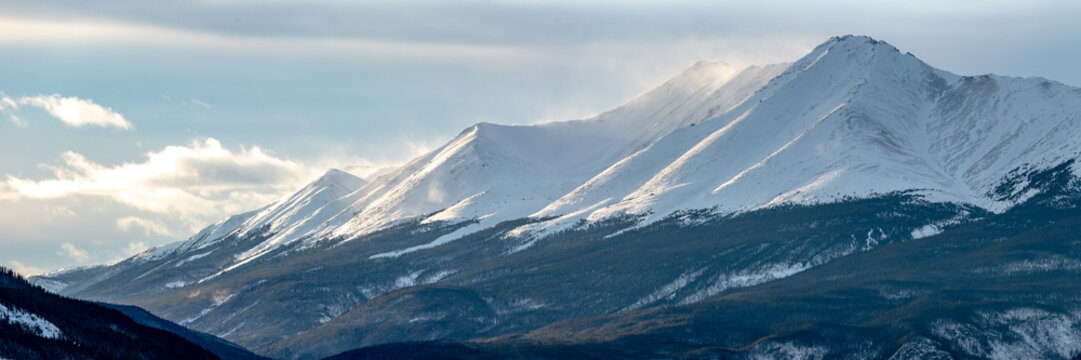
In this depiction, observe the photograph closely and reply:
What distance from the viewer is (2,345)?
199250 mm

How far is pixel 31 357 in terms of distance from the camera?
199375mm

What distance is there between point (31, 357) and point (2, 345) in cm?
432
